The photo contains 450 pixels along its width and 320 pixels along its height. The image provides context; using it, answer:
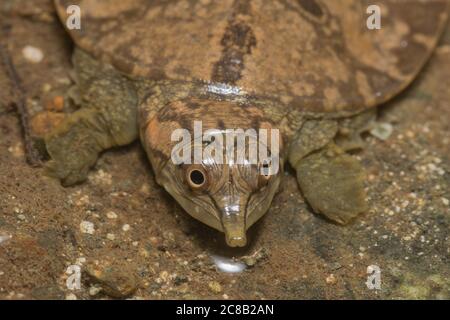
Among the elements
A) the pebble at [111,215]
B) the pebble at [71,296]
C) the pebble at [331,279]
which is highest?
the pebble at [111,215]

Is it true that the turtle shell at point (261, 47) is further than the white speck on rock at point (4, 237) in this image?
Yes

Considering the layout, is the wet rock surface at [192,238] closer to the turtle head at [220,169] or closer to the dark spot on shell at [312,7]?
the turtle head at [220,169]

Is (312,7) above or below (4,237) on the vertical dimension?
above

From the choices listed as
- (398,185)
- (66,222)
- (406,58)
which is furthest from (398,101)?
(66,222)

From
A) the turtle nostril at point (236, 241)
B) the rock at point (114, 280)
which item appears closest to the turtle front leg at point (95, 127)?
the rock at point (114, 280)

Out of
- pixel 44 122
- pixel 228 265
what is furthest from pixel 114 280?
pixel 44 122

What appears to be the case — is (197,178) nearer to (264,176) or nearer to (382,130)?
(264,176)

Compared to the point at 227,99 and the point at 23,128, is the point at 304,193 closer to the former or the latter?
the point at 227,99
